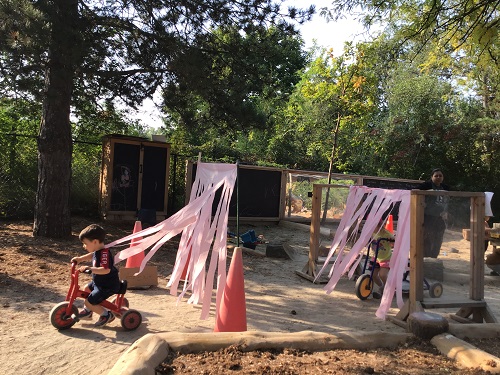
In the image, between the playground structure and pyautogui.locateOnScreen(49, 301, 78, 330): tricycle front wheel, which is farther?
the playground structure

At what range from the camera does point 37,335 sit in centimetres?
409

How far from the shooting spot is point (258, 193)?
1438 centimetres

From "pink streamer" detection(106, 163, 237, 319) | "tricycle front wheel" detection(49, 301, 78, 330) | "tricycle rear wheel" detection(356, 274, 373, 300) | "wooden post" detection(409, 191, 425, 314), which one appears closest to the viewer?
"tricycle front wheel" detection(49, 301, 78, 330)

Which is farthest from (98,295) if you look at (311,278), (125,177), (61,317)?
(125,177)

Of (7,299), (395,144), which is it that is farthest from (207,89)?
(395,144)

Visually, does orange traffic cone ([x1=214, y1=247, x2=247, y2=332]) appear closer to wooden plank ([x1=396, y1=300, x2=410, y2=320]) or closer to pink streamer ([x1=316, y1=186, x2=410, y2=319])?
pink streamer ([x1=316, y1=186, x2=410, y2=319])

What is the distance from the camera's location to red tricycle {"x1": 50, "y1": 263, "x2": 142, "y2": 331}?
13.8 ft

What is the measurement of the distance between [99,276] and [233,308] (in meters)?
1.40

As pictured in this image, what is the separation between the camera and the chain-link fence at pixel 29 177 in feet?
34.0

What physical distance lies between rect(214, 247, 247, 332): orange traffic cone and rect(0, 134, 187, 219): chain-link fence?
316 inches

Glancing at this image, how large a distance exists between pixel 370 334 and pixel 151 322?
7.59ft

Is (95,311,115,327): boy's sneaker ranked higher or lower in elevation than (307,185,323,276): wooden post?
lower

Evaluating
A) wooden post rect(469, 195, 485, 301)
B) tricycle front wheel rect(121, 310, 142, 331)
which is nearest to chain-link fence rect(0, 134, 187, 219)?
tricycle front wheel rect(121, 310, 142, 331)

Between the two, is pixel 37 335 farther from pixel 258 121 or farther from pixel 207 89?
pixel 258 121
